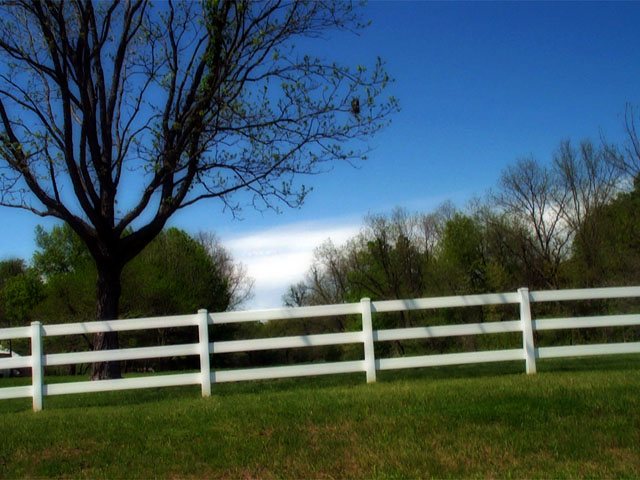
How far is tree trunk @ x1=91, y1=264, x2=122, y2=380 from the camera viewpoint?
12906 mm

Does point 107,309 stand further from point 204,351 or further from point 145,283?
point 145,283

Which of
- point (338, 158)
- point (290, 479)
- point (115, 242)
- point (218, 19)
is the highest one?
point (218, 19)

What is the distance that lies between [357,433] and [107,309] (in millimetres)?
8581

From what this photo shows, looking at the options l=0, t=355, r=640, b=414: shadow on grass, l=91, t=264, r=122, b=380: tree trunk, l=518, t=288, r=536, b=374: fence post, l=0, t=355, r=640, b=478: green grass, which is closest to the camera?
l=0, t=355, r=640, b=478: green grass

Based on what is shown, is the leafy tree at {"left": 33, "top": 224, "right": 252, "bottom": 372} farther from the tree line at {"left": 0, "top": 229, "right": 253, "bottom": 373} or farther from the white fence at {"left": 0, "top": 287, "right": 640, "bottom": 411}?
the white fence at {"left": 0, "top": 287, "right": 640, "bottom": 411}

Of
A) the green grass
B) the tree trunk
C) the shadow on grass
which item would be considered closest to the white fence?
the shadow on grass

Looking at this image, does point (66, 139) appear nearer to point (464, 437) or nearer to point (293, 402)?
point (293, 402)

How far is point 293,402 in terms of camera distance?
8102 millimetres

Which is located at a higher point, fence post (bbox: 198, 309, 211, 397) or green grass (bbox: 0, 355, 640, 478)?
fence post (bbox: 198, 309, 211, 397)

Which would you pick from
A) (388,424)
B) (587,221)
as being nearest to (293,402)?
(388,424)

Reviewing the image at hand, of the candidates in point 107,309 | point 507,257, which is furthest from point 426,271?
point 107,309

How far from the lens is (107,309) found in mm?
13398

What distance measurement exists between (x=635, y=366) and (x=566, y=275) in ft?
83.9

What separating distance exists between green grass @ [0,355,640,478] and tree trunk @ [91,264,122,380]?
3753mm
